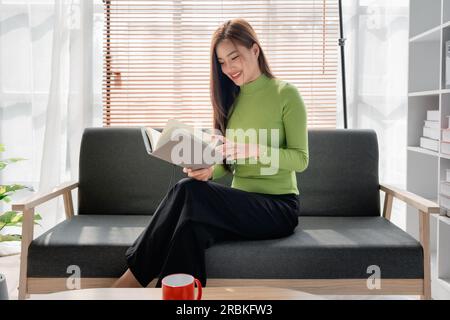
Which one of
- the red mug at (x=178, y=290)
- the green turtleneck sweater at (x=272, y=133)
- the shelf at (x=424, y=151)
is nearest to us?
the red mug at (x=178, y=290)

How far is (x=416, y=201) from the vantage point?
5.89ft

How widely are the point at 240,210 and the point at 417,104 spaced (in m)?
1.32

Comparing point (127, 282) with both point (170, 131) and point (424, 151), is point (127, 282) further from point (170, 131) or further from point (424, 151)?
point (424, 151)

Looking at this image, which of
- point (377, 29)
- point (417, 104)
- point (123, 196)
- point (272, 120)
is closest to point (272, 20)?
point (377, 29)

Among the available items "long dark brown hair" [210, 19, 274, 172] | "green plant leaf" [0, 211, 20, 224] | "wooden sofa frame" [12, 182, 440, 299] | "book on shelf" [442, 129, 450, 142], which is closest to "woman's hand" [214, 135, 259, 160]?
"long dark brown hair" [210, 19, 274, 172]

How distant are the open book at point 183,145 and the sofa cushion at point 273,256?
1.10 ft

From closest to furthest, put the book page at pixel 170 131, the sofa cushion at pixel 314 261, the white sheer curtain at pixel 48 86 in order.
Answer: the book page at pixel 170 131 < the sofa cushion at pixel 314 261 < the white sheer curtain at pixel 48 86

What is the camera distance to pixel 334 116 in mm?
2924

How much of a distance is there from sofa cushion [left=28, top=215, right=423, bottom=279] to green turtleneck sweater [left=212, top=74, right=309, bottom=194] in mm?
263

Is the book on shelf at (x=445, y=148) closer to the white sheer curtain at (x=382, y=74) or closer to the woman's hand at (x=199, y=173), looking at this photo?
the white sheer curtain at (x=382, y=74)

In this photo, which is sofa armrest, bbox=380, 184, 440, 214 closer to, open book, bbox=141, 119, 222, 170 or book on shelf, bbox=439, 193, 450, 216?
book on shelf, bbox=439, 193, 450, 216

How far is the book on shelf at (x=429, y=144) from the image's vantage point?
2.28 metres

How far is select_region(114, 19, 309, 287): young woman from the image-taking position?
5.38 ft

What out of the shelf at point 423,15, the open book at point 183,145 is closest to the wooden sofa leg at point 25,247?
the open book at point 183,145
